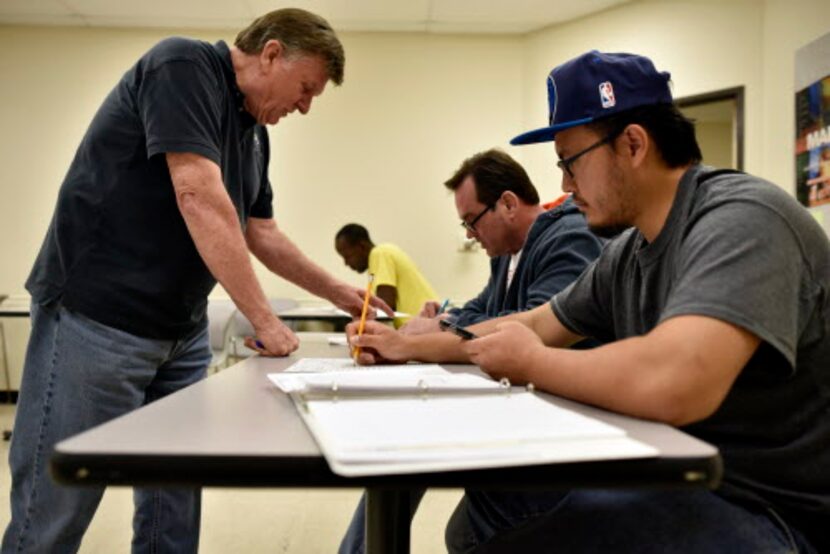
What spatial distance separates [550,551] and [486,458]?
0.34 metres

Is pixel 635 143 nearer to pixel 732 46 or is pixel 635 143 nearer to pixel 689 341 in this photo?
pixel 689 341

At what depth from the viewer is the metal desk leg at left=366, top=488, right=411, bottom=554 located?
0.79 metres

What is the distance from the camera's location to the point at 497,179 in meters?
1.96

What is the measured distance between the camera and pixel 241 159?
159cm

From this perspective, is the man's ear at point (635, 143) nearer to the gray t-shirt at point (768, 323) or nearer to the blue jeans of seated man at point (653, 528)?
the gray t-shirt at point (768, 323)

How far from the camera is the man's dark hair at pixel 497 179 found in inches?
77.2

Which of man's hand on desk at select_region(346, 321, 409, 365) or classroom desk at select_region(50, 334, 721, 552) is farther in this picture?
man's hand on desk at select_region(346, 321, 409, 365)

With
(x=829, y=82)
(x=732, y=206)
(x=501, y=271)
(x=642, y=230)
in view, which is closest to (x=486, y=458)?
(x=732, y=206)

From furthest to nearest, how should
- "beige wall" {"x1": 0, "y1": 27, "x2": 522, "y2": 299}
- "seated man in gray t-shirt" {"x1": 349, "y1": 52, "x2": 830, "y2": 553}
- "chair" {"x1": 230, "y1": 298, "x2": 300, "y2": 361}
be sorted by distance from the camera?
"beige wall" {"x1": 0, "y1": 27, "x2": 522, "y2": 299}, "chair" {"x1": 230, "y1": 298, "x2": 300, "y2": 361}, "seated man in gray t-shirt" {"x1": 349, "y1": 52, "x2": 830, "y2": 553}

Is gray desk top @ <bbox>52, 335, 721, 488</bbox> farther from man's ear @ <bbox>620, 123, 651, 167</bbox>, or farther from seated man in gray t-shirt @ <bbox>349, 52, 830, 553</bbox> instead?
man's ear @ <bbox>620, 123, 651, 167</bbox>

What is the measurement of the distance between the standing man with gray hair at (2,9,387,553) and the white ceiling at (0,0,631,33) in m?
3.44

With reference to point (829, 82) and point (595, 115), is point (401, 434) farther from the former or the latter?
point (829, 82)

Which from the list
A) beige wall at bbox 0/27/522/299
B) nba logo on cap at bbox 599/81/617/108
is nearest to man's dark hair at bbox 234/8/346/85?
nba logo on cap at bbox 599/81/617/108

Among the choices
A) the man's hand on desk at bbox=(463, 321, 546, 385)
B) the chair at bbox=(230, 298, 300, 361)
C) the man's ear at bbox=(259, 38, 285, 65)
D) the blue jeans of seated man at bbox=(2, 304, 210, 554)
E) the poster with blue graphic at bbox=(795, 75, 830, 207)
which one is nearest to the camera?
the man's hand on desk at bbox=(463, 321, 546, 385)
